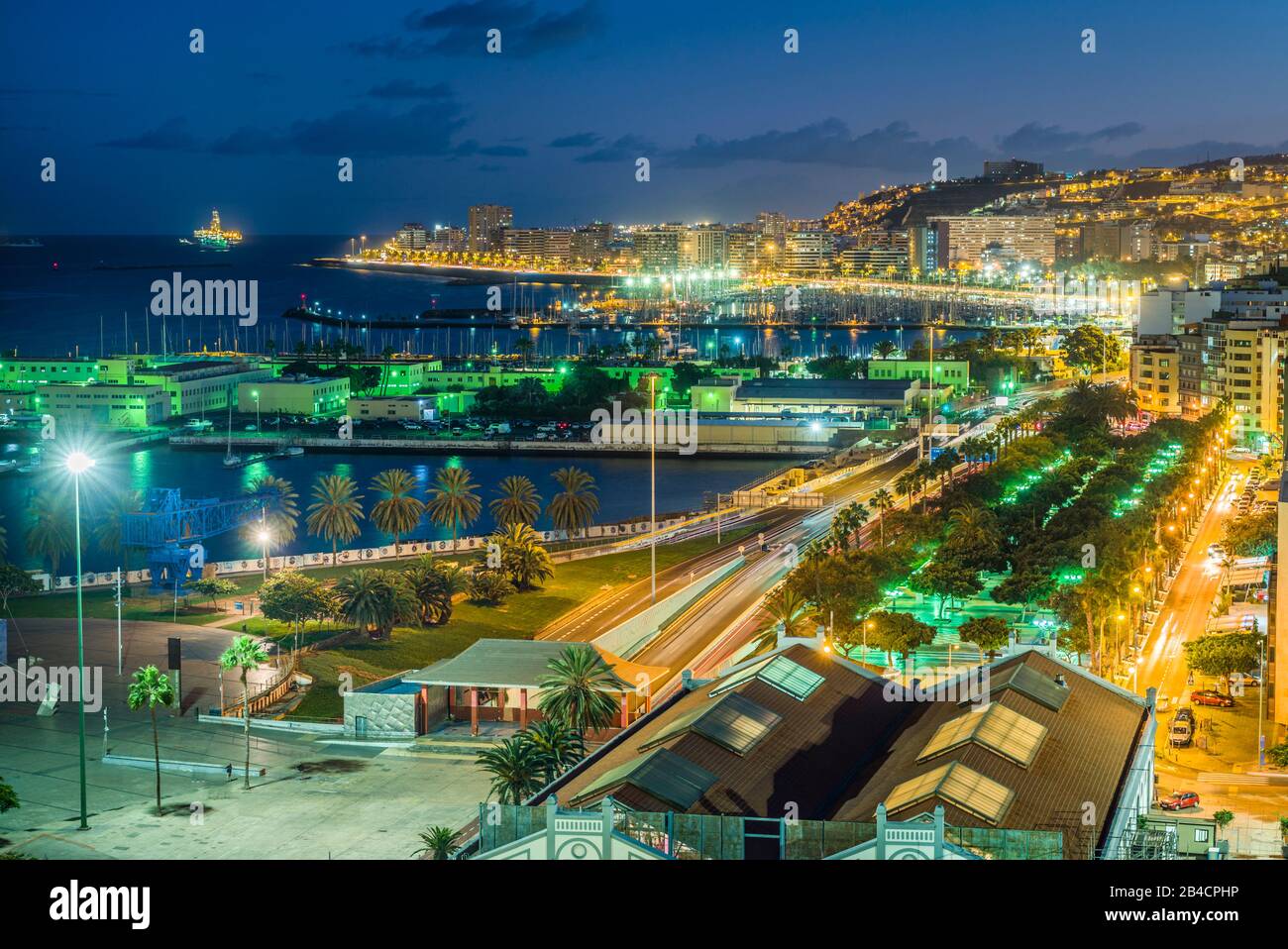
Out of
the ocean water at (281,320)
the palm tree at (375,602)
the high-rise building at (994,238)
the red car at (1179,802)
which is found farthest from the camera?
the high-rise building at (994,238)

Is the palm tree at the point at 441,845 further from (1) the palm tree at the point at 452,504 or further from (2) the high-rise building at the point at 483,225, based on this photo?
→ (2) the high-rise building at the point at 483,225

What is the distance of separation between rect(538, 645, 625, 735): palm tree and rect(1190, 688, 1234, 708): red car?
629cm

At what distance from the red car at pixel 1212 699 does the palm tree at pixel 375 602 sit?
934 cm

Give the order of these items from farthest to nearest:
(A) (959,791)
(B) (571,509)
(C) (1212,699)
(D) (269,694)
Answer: (B) (571,509) → (D) (269,694) → (C) (1212,699) → (A) (959,791)

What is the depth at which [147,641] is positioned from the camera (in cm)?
1917

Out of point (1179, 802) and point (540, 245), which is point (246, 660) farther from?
point (540, 245)

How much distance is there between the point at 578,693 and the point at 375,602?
5607mm

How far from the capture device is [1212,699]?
1694 centimetres

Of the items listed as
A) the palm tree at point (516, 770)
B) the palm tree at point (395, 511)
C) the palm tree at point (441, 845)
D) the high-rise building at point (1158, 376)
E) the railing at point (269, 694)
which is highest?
the high-rise building at point (1158, 376)

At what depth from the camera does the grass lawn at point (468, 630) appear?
18188mm

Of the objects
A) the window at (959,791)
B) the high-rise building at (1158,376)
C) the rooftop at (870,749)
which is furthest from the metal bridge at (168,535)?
the high-rise building at (1158,376)

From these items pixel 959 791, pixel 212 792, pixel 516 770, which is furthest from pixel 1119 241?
pixel 959 791
